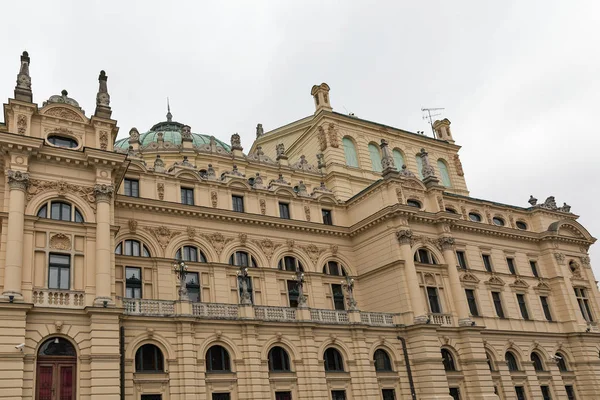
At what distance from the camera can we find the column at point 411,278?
44000 mm

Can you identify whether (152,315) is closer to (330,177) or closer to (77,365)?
(77,365)

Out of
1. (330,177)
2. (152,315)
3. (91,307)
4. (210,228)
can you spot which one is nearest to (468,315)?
(330,177)

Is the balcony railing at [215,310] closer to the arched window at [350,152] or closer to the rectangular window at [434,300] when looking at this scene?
the rectangular window at [434,300]

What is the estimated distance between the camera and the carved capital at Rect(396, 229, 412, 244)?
→ 151 feet

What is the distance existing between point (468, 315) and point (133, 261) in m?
27.1

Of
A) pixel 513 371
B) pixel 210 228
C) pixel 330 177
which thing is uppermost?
pixel 330 177

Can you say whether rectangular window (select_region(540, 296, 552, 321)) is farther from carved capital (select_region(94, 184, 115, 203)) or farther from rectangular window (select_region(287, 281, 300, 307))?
carved capital (select_region(94, 184, 115, 203))

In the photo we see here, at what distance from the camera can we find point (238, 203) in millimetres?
45844

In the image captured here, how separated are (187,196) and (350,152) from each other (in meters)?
19.6

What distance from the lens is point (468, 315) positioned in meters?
47.3

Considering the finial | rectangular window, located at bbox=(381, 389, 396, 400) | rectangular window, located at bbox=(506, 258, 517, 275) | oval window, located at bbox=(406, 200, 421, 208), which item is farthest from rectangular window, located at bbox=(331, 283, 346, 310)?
the finial

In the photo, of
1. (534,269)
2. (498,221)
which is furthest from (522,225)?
(534,269)

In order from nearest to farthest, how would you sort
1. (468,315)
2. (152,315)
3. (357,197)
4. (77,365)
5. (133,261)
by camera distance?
(77,365) → (152,315) → (133,261) → (468,315) → (357,197)

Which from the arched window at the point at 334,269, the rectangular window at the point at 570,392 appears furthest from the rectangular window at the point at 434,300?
the rectangular window at the point at 570,392
